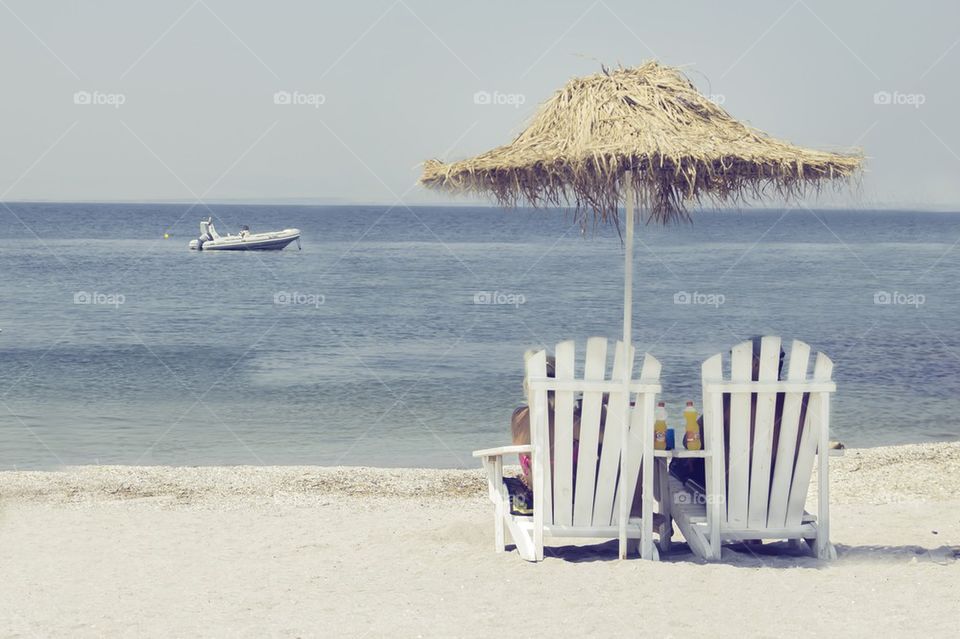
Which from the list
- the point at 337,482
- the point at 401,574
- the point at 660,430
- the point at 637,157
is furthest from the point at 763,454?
the point at 337,482

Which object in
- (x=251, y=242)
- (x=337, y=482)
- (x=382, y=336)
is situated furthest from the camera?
(x=251, y=242)

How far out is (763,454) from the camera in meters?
5.61

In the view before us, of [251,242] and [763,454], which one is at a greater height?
[251,242]

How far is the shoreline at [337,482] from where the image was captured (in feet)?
26.9

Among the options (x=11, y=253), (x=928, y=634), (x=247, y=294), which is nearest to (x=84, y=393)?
(x=928, y=634)

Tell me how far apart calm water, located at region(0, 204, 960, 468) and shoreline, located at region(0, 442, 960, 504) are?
1650mm

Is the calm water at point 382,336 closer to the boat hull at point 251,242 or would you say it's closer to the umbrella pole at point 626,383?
the boat hull at point 251,242

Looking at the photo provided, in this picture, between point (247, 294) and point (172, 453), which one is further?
point (247, 294)

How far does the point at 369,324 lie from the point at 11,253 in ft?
120

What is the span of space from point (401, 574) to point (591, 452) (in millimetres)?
1233

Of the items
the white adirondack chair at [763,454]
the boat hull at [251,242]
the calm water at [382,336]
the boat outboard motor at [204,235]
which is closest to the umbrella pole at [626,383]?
the white adirondack chair at [763,454]

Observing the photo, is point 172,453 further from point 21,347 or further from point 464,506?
point 21,347

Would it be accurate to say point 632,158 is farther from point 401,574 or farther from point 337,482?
point 337,482

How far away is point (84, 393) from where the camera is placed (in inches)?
604
